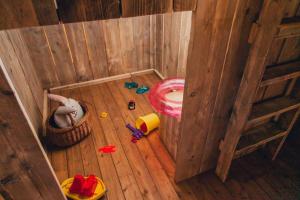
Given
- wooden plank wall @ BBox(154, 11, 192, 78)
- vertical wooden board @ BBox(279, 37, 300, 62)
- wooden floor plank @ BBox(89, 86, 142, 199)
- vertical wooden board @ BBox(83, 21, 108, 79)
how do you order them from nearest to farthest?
vertical wooden board @ BBox(279, 37, 300, 62), wooden floor plank @ BBox(89, 86, 142, 199), wooden plank wall @ BBox(154, 11, 192, 78), vertical wooden board @ BBox(83, 21, 108, 79)

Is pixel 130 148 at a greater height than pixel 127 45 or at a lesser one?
lesser

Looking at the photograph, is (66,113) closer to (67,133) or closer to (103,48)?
(67,133)

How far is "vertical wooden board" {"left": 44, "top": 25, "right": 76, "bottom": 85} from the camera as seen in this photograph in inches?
107

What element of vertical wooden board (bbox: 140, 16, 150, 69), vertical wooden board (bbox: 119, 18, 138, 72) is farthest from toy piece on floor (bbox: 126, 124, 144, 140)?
vertical wooden board (bbox: 140, 16, 150, 69)

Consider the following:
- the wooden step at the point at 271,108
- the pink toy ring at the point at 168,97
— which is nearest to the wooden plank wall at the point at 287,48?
the wooden step at the point at 271,108

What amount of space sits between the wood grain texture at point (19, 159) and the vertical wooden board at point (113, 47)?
2.33m

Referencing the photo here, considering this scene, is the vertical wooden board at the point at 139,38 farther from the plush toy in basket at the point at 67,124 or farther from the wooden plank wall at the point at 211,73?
the wooden plank wall at the point at 211,73

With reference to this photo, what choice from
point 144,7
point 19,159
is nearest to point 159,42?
point 144,7

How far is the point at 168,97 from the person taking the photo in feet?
6.12

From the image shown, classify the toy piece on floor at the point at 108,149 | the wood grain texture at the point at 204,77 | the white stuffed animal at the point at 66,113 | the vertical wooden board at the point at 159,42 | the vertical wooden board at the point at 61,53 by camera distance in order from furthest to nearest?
the vertical wooden board at the point at 159,42
the vertical wooden board at the point at 61,53
the toy piece on floor at the point at 108,149
the white stuffed animal at the point at 66,113
the wood grain texture at the point at 204,77

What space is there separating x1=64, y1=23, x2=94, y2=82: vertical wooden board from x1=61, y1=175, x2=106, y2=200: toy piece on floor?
5.77ft

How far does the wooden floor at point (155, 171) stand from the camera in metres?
1.79

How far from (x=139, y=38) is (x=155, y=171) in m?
2.05

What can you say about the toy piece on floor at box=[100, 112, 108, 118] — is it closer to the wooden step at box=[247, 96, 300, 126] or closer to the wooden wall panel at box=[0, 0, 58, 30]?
the wooden step at box=[247, 96, 300, 126]
